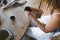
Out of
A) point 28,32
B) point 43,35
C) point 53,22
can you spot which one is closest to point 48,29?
point 53,22

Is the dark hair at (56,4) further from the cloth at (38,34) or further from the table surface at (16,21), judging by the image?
the table surface at (16,21)

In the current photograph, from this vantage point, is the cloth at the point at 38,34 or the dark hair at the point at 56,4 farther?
the cloth at the point at 38,34

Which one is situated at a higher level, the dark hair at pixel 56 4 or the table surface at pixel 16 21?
the dark hair at pixel 56 4

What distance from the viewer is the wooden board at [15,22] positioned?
5.34ft

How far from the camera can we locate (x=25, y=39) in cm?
183

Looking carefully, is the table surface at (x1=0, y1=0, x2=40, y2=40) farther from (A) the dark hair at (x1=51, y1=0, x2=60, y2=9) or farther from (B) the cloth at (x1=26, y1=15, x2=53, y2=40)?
(A) the dark hair at (x1=51, y1=0, x2=60, y2=9)

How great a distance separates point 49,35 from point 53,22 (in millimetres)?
236

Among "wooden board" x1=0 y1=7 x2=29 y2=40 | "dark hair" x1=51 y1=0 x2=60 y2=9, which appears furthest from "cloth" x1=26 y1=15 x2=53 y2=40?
"dark hair" x1=51 y1=0 x2=60 y2=9

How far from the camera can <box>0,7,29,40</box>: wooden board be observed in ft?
5.34

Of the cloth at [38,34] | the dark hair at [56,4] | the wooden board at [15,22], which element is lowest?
the cloth at [38,34]

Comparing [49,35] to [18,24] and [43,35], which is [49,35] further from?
[18,24]

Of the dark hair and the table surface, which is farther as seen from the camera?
the table surface

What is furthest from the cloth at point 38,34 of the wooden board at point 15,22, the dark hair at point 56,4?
the dark hair at point 56,4

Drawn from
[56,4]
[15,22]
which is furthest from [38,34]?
[56,4]
